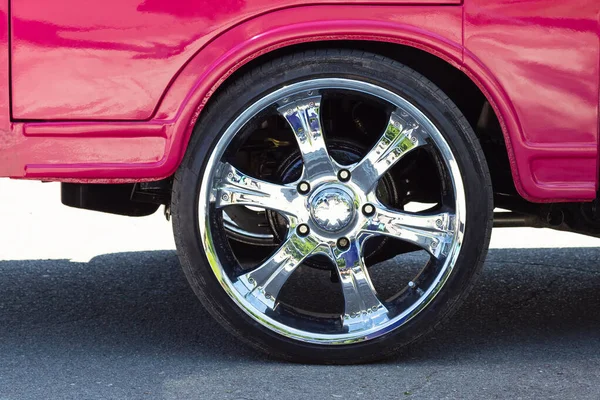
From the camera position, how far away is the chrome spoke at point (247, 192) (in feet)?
11.8

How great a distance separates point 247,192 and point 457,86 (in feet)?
2.44

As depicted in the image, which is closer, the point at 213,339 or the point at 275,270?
the point at 275,270

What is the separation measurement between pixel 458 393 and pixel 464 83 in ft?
3.18

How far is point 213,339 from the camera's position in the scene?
3.92 meters

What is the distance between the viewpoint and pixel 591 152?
11.5ft

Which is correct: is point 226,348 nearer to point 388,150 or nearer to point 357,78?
point 388,150

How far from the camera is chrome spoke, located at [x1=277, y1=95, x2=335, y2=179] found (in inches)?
141

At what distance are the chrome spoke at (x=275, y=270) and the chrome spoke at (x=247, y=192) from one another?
102mm

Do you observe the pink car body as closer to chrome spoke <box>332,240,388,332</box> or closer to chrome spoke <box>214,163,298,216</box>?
chrome spoke <box>214,163,298,216</box>

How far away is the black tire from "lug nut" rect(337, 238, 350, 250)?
11.7 inches

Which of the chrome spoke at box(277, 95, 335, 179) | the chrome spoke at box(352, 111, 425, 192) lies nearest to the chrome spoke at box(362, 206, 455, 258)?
the chrome spoke at box(352, 111, 425, 192)

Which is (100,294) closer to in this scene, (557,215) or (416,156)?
(416,156)

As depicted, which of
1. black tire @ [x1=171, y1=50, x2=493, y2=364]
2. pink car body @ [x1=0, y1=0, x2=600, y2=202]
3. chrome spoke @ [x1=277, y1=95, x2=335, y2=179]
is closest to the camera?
pink car body @ [x1=0, y1=0, x2=600, y2=202]

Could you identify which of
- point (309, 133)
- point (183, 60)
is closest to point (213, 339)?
point (309, 133)
